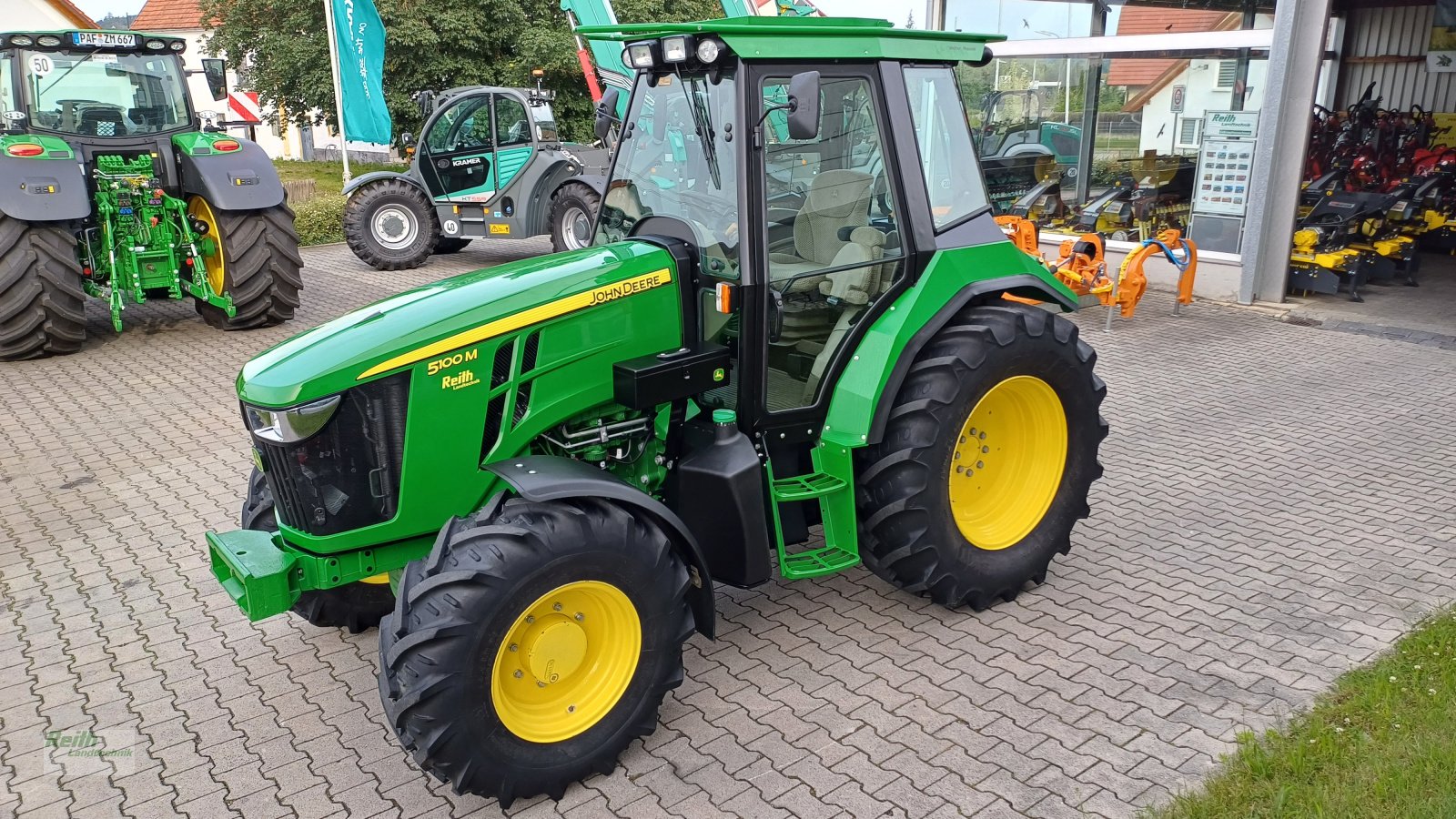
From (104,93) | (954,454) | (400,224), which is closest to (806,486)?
(954,454)

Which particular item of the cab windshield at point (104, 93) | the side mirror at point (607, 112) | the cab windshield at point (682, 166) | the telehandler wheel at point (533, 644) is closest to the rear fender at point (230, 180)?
the cab windshield at point (104, 93)

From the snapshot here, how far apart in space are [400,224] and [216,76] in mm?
2534

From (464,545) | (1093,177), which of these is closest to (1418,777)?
(464,545)

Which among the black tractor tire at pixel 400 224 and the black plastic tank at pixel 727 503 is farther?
the black tractor tire at pixel 400 224

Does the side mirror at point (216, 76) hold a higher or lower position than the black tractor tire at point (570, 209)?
higher

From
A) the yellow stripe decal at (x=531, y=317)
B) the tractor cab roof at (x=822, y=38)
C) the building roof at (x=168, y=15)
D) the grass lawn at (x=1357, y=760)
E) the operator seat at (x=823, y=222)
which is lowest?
the grass lawn at (x=1357, y=760)

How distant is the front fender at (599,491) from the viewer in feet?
10.4

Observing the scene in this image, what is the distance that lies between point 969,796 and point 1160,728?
796mm

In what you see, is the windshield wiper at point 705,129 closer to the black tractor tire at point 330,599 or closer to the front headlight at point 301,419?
the front headlight at point 301,419

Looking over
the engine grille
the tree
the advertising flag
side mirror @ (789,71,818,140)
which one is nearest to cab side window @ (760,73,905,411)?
side mirror @ (789,71,818,140)

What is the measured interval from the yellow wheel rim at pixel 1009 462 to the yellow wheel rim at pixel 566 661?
1.64 metres

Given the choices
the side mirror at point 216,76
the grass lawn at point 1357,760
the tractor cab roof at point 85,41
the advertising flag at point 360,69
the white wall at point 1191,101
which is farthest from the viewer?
the advertising flag at point 360,69

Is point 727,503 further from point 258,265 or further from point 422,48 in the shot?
point 422,48

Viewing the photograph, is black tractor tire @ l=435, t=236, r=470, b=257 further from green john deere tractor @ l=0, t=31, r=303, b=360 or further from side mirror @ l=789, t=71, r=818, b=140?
side mirror @ l=789, t=71, r=818, b=140
